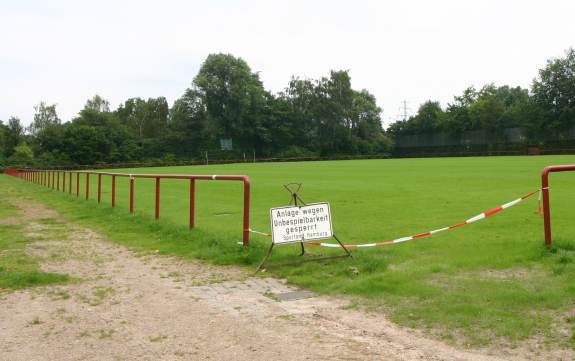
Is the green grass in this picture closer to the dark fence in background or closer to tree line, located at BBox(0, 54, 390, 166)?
the dark fence in background

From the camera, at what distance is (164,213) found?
47.1 ft

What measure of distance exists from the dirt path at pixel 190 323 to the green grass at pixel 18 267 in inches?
→ 12.5

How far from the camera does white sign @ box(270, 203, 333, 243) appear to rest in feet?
23.4

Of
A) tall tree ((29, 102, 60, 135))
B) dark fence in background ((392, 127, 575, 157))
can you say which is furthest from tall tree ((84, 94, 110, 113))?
dark fence in background ((392, 127, 575, 157))

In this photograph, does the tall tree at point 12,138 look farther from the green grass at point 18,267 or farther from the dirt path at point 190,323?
the dirt path at point 190,323

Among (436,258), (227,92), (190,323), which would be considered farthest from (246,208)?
(227,92)

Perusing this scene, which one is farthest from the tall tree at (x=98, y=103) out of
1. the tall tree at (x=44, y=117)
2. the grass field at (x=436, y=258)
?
the grass field at (x=436, y=258)

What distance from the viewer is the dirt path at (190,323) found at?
4121mm

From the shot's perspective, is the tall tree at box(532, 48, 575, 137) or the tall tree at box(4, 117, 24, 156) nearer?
the tall tree at box(532, 48, 575, 137)

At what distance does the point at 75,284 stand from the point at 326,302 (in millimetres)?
3156

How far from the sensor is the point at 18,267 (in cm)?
754

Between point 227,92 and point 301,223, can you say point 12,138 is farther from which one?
point 301,223

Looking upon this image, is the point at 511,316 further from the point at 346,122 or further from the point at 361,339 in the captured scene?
the point at 346,122

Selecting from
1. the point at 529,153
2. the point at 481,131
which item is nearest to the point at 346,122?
the point at 481,131
